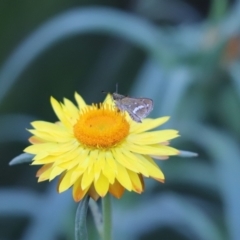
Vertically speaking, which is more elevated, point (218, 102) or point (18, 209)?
point (218, 102)

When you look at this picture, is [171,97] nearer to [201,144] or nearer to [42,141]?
[201,144]

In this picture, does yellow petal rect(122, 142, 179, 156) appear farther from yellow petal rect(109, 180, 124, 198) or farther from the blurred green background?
the blurred green background

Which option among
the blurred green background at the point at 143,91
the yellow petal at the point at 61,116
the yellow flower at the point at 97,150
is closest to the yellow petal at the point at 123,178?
the yellow flower at the point at 97,150

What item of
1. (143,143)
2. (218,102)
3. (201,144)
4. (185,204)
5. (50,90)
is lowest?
(143,143)

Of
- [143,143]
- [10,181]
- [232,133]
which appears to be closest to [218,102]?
[232,133]

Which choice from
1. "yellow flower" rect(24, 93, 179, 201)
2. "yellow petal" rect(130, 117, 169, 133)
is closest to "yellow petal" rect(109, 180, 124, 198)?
"yellow flower" rect(24, 93, 179, 201)

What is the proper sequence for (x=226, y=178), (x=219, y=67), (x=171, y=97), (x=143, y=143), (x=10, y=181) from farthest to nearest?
(x=10, y=181)
(x=219, y=67)
(x=171, y=97)
(x=226, y=178)
(x=143, y=143)

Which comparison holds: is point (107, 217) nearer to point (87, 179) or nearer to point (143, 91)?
point (87, 179)

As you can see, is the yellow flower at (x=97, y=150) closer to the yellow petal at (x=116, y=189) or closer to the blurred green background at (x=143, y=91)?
the yellow petal at (x=116, y=189)
